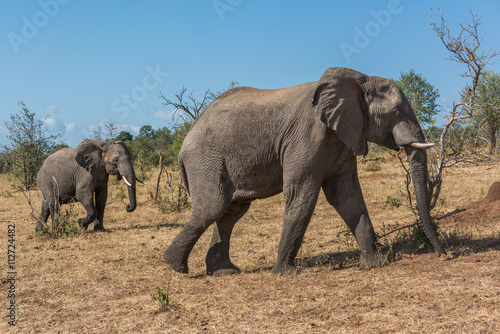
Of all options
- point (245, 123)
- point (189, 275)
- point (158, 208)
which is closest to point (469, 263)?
point (245, 123)

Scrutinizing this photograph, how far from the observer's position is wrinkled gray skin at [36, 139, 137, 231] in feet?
37.2

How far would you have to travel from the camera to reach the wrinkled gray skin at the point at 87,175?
11352 mm

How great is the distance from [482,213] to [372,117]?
4009 mm

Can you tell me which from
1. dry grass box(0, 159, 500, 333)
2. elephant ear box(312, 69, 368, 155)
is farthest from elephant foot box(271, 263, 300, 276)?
elephant ear box(312, 69, 368, 155)

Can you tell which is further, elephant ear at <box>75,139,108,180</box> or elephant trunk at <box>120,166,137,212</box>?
elephant ear at <box>75,139,108,180</box>

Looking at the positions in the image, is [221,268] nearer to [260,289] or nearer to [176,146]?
[260,289]

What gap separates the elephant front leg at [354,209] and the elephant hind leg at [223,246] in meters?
1.38

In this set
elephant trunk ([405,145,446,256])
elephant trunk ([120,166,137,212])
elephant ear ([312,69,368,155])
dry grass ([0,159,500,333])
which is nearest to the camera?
dry grass ([0,159,500,333])

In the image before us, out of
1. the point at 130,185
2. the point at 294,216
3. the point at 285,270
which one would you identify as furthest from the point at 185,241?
the point at 130,185

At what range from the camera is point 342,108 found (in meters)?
Result: 6.19

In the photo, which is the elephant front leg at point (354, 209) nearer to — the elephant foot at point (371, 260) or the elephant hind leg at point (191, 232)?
the elephant foot at point (371, 260)

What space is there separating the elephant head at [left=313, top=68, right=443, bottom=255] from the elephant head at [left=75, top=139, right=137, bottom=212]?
634cm

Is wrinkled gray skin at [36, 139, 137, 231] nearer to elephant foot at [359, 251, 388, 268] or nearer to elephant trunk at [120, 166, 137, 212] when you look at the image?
elephant trunk at [120, 166, 137, 212]

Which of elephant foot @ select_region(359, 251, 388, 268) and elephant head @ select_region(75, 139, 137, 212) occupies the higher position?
elephant head @ select_region(75, 139, 137, 212)
